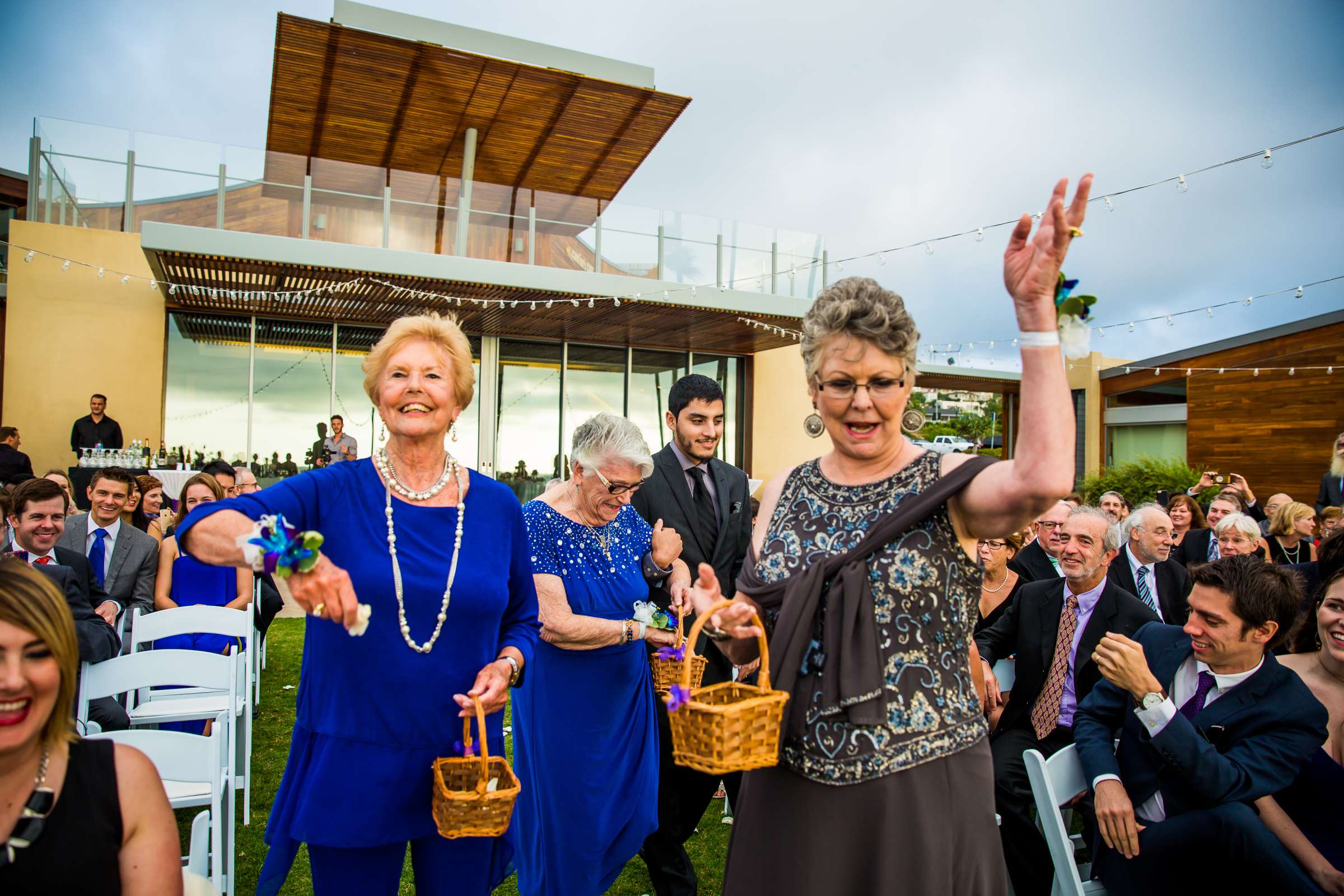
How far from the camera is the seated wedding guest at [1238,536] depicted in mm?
5605

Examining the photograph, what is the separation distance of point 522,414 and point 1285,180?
11.6 m

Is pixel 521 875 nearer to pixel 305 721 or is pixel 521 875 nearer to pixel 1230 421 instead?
pixel 305 721

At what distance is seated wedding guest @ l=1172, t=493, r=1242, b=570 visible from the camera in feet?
21.5

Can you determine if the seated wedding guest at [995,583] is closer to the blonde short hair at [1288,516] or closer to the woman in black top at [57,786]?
the blonde short hair at [1288,516]

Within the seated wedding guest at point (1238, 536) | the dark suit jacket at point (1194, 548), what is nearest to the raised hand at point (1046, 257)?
the seated wedding guest at point (1238, 536)

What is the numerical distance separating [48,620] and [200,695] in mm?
4034

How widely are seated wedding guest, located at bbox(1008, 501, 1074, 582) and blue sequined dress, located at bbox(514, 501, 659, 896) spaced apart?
10.0ft

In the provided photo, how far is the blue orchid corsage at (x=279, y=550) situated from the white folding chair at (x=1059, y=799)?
2.30m

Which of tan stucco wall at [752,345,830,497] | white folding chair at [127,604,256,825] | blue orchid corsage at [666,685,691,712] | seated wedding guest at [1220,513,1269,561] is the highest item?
tan stucco wall at [752,345,830,497]

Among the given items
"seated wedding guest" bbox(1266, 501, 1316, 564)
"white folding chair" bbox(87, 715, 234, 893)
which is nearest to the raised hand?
"white folding chair" bbox(87, 715, 234, 893)

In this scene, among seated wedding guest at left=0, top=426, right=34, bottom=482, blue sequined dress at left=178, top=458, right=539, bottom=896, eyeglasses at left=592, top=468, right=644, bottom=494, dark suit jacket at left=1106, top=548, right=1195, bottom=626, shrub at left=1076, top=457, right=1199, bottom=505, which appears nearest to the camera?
blue sequined dress at left=178, top=458, right=539, bottom=896

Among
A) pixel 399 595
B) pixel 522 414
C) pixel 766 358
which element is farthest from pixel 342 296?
pixel 399 595

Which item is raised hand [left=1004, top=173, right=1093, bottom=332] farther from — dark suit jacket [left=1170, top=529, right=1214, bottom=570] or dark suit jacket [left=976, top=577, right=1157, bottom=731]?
dark suit jacket [left=1170, top=529, right=1214, bottom=570]

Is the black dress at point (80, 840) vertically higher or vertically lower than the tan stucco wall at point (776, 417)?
lower
